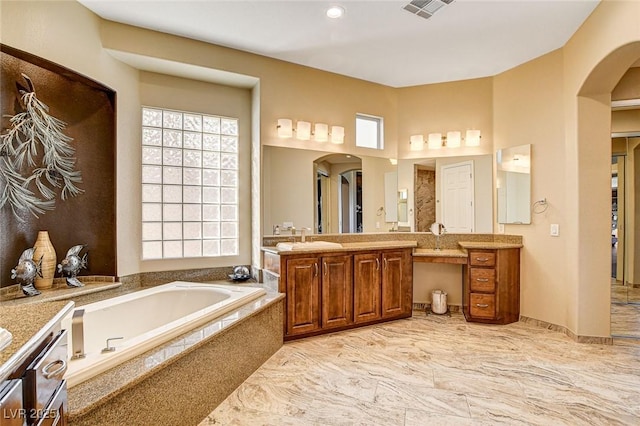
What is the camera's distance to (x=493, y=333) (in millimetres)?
3350

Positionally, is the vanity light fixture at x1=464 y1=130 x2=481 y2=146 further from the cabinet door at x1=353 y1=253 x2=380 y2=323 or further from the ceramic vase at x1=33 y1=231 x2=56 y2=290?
the ceramic vase at x1=33 y1=231 x2=56 y2=290

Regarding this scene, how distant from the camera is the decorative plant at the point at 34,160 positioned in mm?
2422

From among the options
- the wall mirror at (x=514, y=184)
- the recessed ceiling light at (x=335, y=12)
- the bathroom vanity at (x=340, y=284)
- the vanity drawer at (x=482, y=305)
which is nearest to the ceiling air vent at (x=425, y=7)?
the recessed ceiling light at (x=335, y=12)

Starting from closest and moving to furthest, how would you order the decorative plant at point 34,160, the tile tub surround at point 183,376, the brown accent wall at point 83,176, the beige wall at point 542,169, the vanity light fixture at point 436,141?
1. the tile tub surround at point 183,376
2. the decorative plant at point 34,160
3. the brown accent wall at point 83,176
4. the beige wall at point 542,169
5. the vanity light fixture at point 436,141

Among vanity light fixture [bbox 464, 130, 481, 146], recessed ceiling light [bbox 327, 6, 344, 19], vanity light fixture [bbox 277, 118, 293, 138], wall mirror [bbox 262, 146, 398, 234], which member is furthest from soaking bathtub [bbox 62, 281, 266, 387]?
vanity light fixture [bbox 464, 130, 481, 146]

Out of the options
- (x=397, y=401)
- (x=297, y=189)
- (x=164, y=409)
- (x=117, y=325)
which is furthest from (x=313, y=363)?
(x=297, y=189)

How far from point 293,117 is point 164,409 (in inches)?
118

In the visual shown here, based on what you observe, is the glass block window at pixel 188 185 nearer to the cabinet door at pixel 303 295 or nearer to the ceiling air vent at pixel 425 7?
the cabinet door at pixel 303 295

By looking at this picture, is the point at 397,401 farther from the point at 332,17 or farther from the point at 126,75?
the point at 126,75

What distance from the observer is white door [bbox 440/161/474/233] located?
4.08m

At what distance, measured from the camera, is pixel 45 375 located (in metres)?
0.92

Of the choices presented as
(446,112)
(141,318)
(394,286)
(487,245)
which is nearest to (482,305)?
(487,245)

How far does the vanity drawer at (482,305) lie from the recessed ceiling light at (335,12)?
3.18 m

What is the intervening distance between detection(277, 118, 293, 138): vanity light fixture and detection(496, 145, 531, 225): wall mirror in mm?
2545
